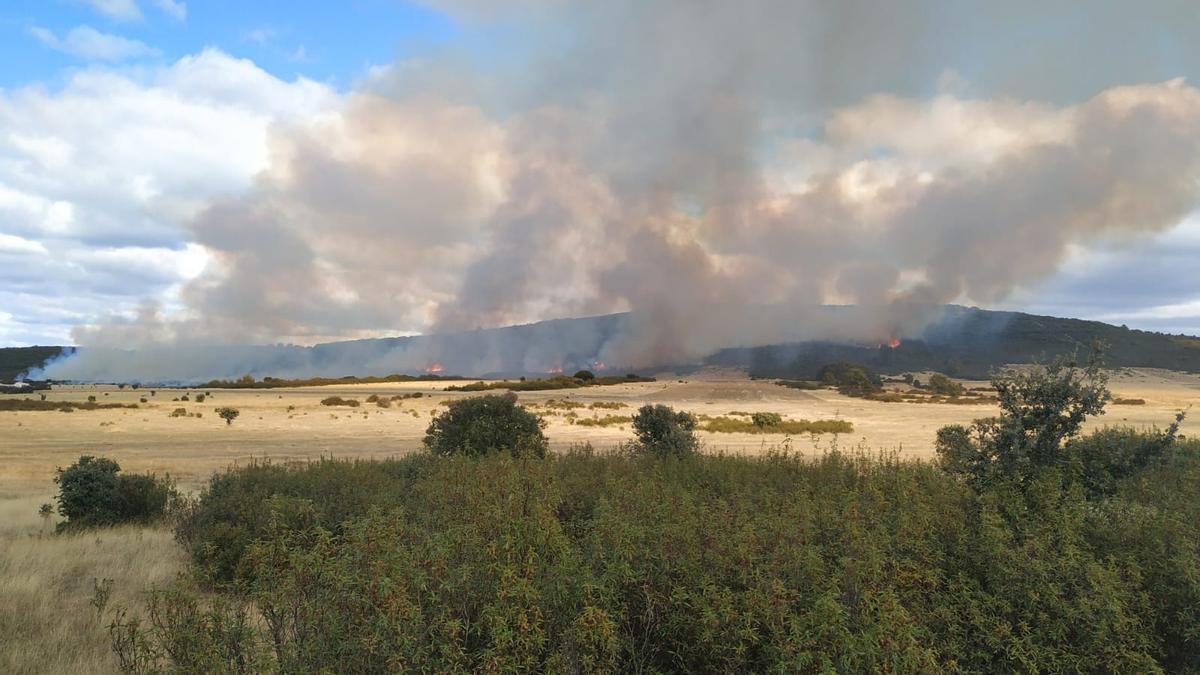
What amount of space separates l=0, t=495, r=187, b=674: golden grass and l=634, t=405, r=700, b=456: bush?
12.5 meters

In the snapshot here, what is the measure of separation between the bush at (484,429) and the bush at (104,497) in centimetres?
662

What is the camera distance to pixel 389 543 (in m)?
5.52

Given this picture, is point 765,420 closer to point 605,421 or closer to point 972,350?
point 605,421

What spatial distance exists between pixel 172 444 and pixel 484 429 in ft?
78.6

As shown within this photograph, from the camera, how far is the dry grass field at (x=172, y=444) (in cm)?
757

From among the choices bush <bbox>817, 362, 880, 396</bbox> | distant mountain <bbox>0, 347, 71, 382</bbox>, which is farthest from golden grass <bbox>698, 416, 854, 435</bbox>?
distant mountain <bbox>0, 347, 71, 382</bbox>

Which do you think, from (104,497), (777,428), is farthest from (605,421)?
(104,497)

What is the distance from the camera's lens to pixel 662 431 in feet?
69.6

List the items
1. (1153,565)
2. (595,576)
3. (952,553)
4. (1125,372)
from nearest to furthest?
(595,576)
(1153,565)
(952,553)
(1125,372)

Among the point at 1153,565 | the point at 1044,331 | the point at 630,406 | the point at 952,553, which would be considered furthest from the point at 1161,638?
the point at 1044,331

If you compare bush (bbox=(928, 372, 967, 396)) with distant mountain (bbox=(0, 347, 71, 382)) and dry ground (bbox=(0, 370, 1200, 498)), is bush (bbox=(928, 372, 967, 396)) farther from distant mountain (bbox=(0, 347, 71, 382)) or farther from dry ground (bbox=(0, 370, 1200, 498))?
distant mountain (bbox=(0, 347, 71, 382))

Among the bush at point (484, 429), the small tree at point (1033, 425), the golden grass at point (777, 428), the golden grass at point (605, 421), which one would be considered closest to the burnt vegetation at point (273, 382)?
the golden grass at point (605, 421)

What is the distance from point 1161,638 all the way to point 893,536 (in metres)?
2.18

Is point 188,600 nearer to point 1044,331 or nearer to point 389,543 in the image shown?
point 389,543
